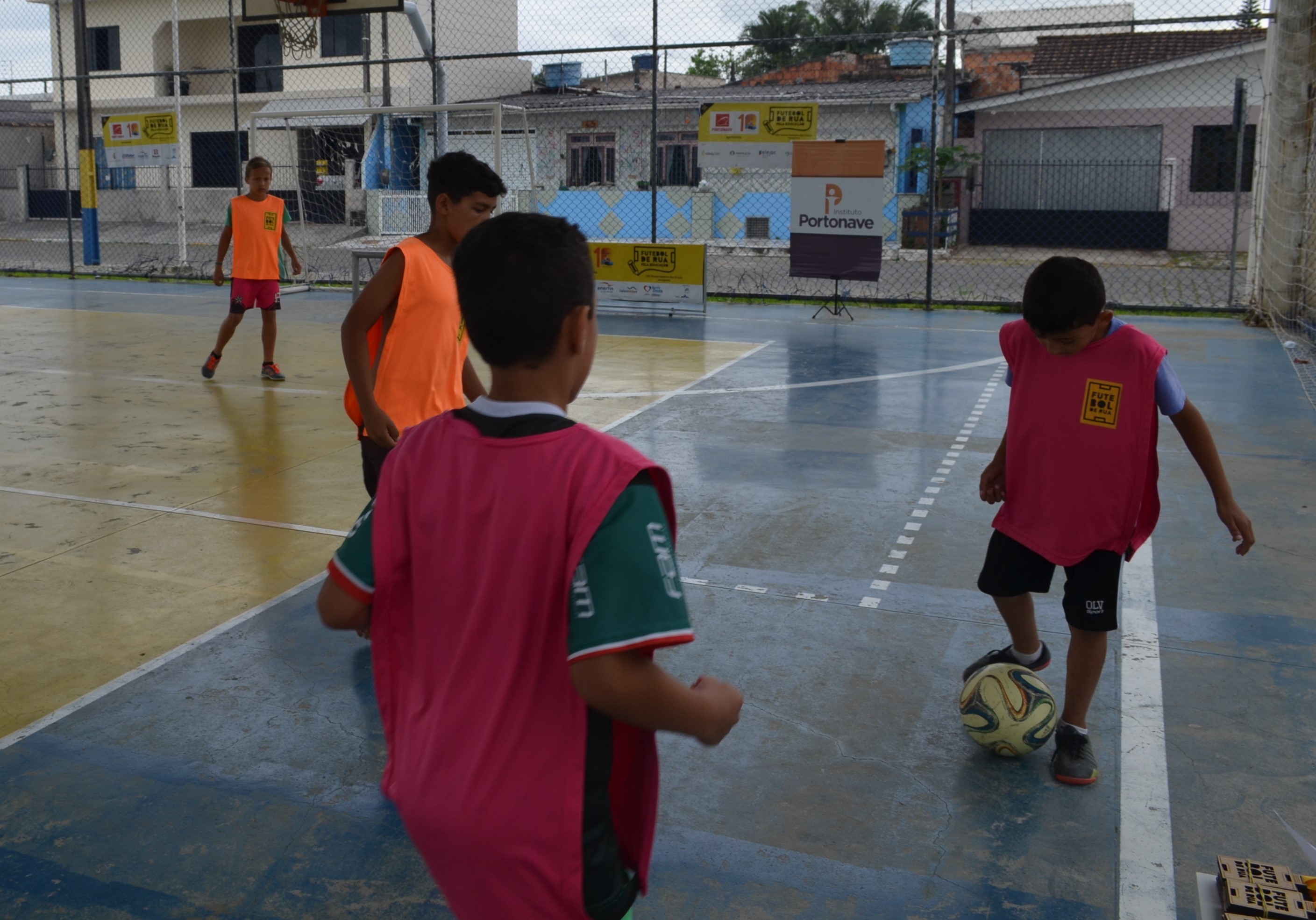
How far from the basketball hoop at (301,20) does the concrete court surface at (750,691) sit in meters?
6.75

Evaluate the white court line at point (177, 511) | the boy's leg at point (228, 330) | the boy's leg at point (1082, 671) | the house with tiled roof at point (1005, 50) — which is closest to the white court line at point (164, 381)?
the boy's leg at point (228, 330)

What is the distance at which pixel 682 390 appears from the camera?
9852 mm

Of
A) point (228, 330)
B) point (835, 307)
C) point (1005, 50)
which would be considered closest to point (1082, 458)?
point (228, 330)

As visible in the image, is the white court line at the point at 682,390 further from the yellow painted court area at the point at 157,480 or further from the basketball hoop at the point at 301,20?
the basketball hoop at the point at 301,20

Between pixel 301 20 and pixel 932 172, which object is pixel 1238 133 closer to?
pixel 932 172

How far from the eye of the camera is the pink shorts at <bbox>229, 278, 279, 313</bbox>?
1039 centimetres

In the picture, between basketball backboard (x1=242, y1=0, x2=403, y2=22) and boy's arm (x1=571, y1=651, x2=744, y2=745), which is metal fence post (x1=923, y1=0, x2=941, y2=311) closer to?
basketball backboard (x1=242, y1=0, x2=403, y2=22)

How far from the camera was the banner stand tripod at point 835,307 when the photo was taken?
48.9ft

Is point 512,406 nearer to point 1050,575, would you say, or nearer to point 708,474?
point 1050,575

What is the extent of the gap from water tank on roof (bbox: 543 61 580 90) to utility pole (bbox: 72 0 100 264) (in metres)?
14.7

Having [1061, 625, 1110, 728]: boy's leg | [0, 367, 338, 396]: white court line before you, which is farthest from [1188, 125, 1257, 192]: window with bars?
[1061, 625, 1110, 728]: boy's leg

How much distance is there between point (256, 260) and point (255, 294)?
0.31 m

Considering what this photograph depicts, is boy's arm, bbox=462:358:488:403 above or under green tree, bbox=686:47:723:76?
under

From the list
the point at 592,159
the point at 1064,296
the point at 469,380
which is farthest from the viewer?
the point at 592,159
